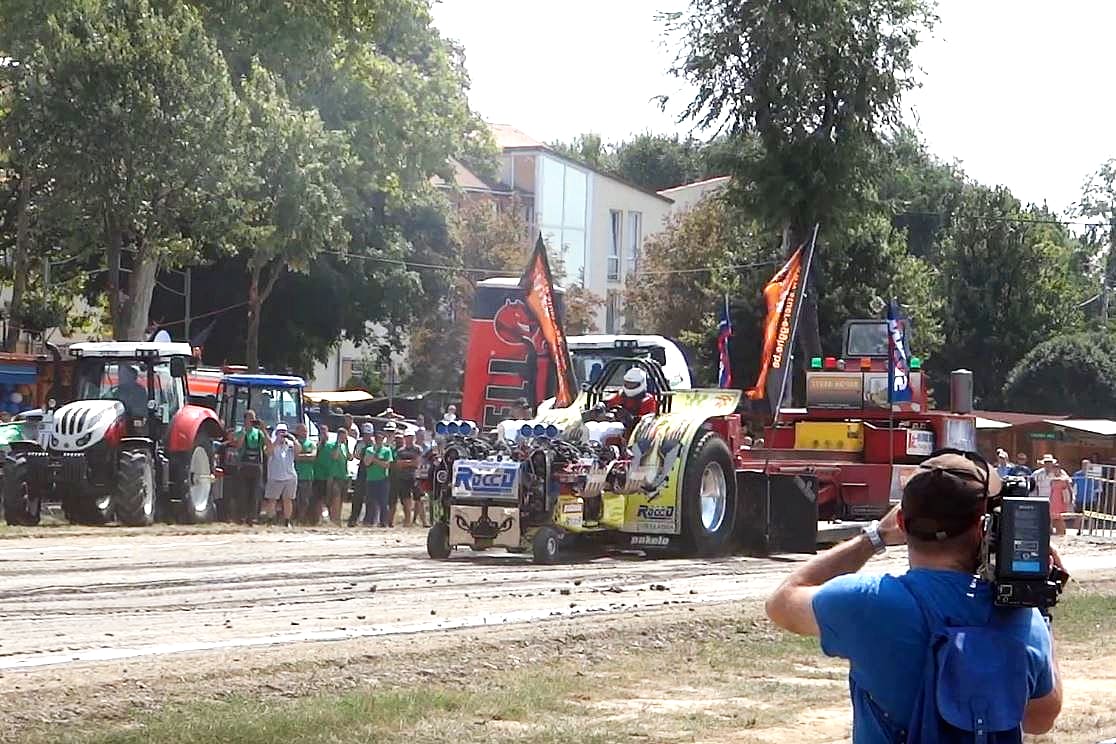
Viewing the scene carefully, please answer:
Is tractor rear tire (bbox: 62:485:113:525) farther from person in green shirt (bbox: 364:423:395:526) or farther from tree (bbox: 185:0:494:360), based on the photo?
tree (bbox: 185:0:494:360)

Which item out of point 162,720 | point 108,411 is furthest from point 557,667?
point 108,411

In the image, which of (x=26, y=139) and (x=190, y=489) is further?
(x=26, y=139)

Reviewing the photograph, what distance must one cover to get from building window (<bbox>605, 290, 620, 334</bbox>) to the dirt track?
51.7m

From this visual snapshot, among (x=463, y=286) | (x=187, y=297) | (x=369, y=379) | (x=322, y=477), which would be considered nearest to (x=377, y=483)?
(x=322, y=477)

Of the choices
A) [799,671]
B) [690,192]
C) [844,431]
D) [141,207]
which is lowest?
[799,671]

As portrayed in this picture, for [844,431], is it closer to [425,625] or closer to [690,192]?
[425,625]

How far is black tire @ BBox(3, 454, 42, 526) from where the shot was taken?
23.1m

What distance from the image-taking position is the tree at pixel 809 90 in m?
42.1

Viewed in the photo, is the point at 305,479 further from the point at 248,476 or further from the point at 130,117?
the point at 130,117

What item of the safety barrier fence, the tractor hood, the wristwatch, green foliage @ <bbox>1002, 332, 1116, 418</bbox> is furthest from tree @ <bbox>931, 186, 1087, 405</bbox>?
the wristwatch

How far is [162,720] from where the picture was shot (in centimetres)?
842

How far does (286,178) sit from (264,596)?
22.9m

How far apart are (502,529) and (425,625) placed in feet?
16.7

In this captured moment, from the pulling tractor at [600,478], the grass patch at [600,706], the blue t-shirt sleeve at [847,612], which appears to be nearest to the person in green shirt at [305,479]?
the pulling tractor at [600,478]
